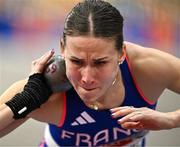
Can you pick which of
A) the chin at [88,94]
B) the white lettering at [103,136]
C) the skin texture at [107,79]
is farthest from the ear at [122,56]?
the white lettering at [103,136]

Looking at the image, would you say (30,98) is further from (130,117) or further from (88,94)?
(130,117)

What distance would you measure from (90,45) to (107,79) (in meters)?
0.10

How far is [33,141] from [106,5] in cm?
114

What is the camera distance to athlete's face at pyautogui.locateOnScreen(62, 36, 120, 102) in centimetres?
86

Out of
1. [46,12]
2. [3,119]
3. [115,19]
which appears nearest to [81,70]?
[115,19]

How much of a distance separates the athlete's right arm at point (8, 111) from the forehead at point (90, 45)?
233 mm

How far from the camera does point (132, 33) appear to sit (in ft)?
5.83

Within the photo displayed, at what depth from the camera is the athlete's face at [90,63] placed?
33.7 inches

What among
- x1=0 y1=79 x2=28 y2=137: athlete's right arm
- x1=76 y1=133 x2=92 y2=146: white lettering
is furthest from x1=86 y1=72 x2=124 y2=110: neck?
x1=0 y1=79 x2=28 y2=137: athlete's right arm

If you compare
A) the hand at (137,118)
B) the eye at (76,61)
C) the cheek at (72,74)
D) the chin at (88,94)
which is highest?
the eye at (76,61)

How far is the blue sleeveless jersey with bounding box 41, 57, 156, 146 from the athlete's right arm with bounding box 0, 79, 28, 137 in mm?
127

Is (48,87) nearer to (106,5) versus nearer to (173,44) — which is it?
(106,5)

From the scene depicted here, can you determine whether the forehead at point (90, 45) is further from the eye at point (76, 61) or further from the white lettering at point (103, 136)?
the white lettering at point (103, 136)

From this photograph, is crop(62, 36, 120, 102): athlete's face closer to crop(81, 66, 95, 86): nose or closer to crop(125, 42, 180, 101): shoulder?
crop(81, 66, 95, 86): nose
